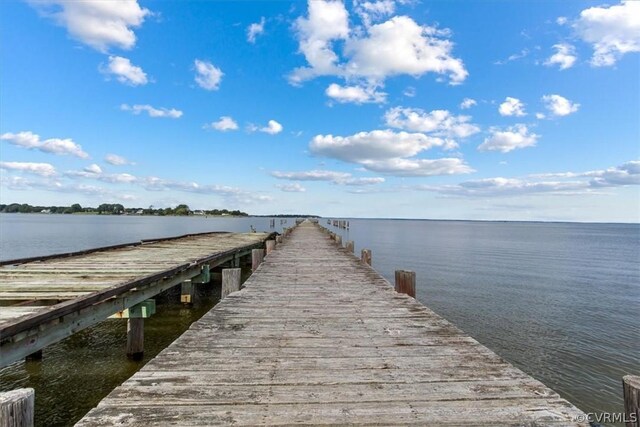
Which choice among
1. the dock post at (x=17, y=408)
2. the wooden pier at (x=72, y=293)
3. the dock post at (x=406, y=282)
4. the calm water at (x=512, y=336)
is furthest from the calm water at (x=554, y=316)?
the wooden pier at (x=72, y=293)

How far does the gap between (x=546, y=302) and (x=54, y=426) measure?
18622 millimetres

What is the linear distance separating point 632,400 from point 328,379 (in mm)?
2428

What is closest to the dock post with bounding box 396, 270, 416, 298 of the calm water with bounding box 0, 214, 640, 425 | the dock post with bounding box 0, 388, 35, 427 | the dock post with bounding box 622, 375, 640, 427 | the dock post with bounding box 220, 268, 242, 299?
the dock post with bounding box 220, 268, 242, 299

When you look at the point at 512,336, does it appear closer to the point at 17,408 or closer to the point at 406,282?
the point at 406,282

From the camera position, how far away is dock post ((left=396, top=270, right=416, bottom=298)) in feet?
24.7

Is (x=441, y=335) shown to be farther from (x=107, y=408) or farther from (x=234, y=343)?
(x=107, y=408)

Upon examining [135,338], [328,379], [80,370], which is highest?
[328,379]

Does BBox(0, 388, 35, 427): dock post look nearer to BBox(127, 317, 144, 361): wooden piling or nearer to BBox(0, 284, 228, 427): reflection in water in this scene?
BBox(0, 284, 228, 427): reflection in water

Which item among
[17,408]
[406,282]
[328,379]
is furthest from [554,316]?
[17,408]

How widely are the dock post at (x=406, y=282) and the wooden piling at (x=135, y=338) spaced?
6695 millimetres

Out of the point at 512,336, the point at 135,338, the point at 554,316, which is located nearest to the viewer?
the point at 135,338

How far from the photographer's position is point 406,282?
7598mm

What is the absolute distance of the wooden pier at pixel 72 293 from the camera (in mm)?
4832

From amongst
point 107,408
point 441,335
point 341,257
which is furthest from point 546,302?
point 107,408
